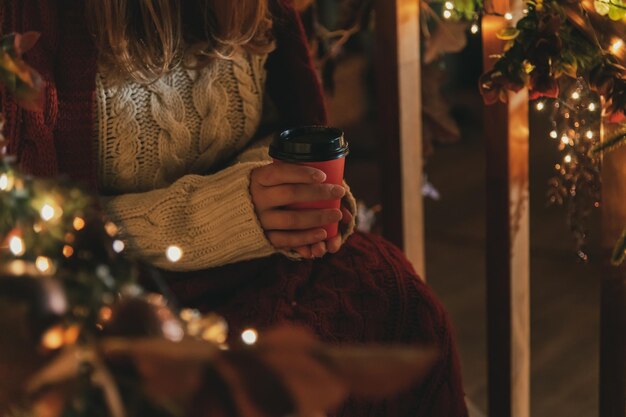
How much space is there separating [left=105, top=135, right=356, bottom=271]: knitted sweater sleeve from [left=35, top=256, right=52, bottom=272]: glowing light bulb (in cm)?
48

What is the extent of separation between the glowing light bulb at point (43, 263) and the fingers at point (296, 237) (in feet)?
1.58

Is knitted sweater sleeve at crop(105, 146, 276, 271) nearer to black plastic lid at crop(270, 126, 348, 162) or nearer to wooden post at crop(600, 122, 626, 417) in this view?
black plastic lid at crop(270, 126, 348, 162)

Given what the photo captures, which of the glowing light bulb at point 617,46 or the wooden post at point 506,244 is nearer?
the glowing light bulb at point 617,46

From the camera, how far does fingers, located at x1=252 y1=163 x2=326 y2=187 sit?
0.99 m

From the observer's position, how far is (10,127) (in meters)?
1.04

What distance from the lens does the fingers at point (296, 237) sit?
105 cm

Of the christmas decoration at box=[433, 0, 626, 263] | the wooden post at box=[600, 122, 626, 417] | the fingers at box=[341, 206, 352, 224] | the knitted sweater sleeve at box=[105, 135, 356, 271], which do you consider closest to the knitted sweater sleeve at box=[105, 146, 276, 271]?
the knitted sweater sleeve at box=[105, 135, 356, 271]

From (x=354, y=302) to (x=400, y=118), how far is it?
406 millimetres

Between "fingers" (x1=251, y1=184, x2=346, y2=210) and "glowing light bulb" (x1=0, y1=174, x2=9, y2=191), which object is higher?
"glowing light bulb" (x1=0, y1=174, x2=9, y2=191)

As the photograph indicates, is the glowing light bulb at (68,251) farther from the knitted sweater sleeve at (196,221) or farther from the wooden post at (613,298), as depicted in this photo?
the wooden post at (613,298)

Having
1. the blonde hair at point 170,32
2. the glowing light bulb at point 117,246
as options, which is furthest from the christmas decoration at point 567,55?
the glowing light bulb at point 117,246

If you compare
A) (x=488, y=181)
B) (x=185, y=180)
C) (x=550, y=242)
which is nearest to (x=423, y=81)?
(x=488, y=181)

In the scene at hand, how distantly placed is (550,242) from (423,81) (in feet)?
3.45

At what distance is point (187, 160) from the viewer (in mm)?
1236
